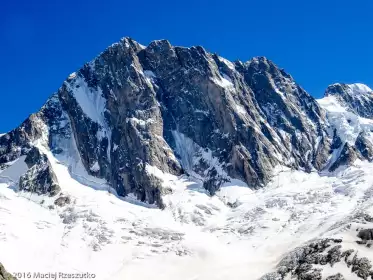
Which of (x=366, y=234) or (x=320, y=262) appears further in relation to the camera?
(x=366, y=234)

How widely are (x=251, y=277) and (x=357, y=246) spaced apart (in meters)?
69.0

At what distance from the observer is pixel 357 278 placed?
4547 inches

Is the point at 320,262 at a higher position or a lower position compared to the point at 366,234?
lower

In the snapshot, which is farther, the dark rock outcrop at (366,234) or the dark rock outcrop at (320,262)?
the dark rock outcrop at (366,234)

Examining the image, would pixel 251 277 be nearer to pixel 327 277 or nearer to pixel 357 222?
pixel 357 222

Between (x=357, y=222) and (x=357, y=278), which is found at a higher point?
(x=357, y=222)

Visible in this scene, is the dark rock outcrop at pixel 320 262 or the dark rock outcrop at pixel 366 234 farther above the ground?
the dark rock outcrop at pixel 366 234

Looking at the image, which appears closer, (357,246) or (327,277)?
(327,277)

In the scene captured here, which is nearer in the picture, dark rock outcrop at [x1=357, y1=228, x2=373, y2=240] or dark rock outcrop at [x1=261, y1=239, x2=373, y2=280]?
dark rock outcrop at [x1=261, y1=239, x2=373, y2=280]

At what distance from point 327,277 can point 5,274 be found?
7354cm

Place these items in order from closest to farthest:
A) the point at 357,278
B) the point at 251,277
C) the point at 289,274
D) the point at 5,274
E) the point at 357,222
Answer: the point at 5,274 < the point at 357,278 < the point at 289,274 < the point at 357,222 < the point at 251,277

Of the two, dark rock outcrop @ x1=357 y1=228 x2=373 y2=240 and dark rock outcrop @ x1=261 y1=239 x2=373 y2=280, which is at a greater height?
dark rock outcrop @ x1=357 y1=228 x2=373 y2=240

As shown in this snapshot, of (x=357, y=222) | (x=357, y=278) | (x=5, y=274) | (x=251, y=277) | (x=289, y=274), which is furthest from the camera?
(x=251, y=277)

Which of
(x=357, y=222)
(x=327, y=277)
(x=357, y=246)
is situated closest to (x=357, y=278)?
(x=327, y=277)
